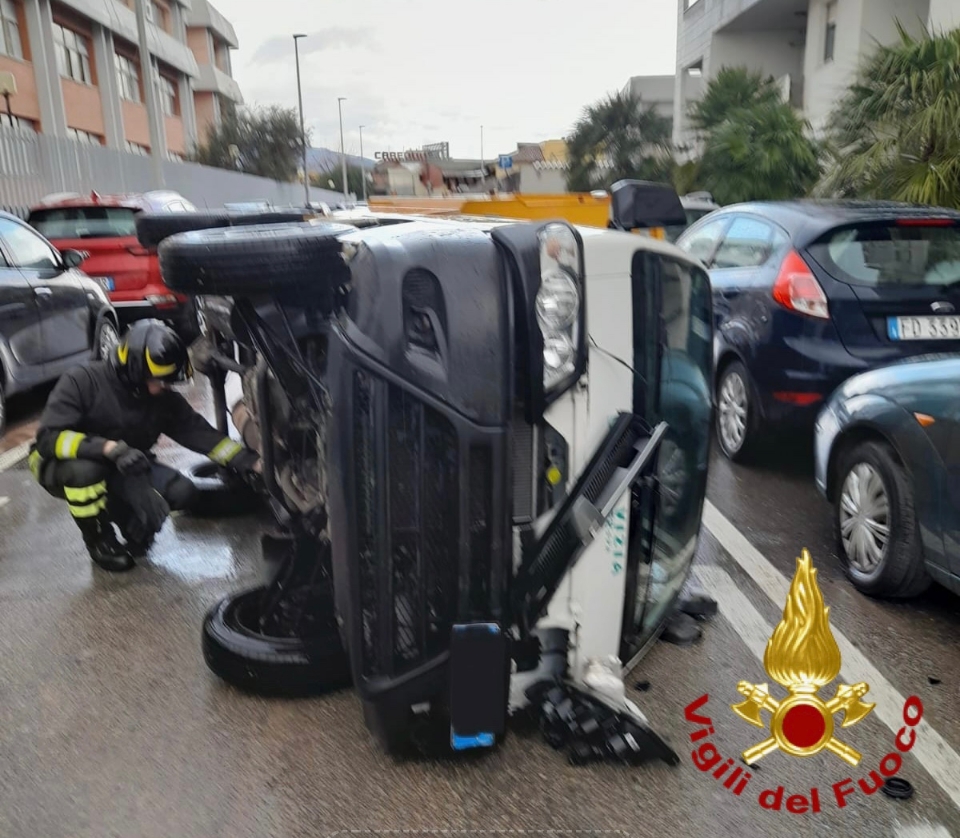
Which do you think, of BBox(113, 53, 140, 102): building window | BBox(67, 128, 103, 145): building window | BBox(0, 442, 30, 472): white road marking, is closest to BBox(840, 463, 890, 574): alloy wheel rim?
BBox(0, 442, 30, 472): white road marking

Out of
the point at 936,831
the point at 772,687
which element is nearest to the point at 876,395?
the point at 772,687

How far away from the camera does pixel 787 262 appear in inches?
212

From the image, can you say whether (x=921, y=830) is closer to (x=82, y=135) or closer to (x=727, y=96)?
(x=727, y=96)

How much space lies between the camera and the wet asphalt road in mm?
2500

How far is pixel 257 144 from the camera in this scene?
4266 cm

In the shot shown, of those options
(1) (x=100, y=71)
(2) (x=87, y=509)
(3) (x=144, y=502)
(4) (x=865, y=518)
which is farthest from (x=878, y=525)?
(1) (x=100, y=71)

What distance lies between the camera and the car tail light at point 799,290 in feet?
17.0

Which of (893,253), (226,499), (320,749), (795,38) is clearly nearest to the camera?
(320,749)

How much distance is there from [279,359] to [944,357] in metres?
2.72

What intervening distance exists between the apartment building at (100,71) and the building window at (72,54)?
3cm

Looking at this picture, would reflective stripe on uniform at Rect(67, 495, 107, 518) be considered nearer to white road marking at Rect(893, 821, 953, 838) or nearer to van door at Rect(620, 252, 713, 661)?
van door at Rect(620, 252, 713, 661)

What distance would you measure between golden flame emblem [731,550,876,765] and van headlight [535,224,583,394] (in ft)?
2.59

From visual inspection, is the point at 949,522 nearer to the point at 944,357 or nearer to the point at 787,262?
the point at 944,357

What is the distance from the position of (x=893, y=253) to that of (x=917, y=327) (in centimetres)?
45
